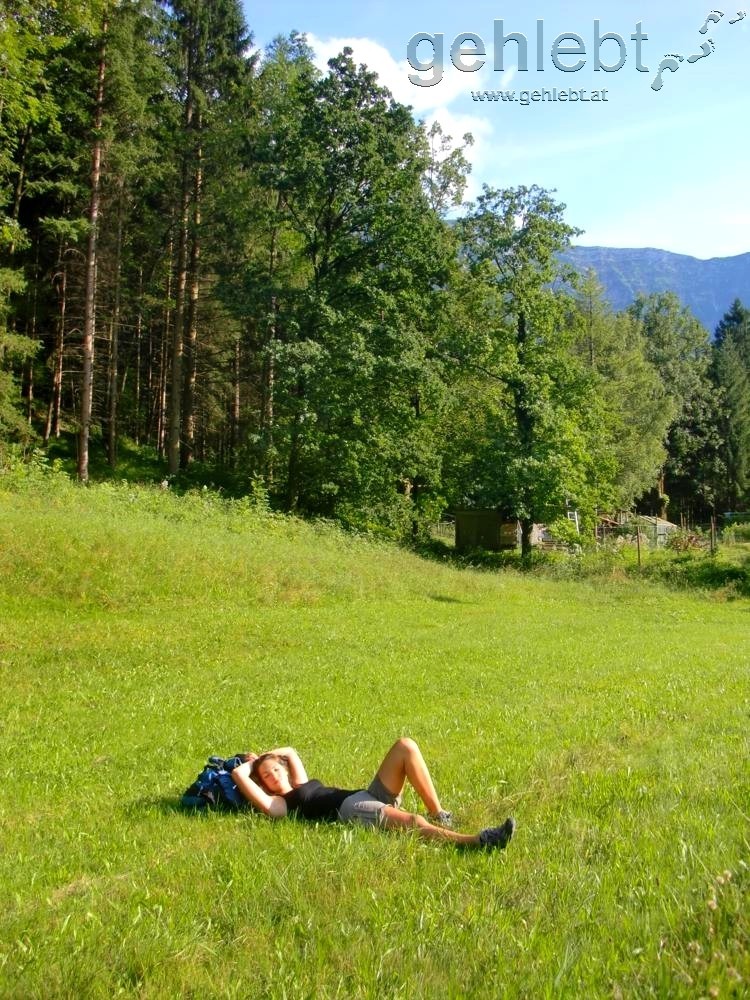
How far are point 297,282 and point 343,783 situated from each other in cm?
3375

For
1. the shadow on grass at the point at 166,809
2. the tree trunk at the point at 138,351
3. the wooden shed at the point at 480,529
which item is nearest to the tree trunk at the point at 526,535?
the wooden shed at the point at 480,529

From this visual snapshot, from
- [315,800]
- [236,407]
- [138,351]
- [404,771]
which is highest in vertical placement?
[138,351]

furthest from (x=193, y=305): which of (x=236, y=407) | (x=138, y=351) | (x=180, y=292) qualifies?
(x=138, y=351)

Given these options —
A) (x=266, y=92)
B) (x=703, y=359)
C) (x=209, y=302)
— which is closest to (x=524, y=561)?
(x=209, y=302)

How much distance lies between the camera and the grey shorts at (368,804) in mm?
5734

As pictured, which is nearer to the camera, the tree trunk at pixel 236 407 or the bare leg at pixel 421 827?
the bare leg at pixel 421 827

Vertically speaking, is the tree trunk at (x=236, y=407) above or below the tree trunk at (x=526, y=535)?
above

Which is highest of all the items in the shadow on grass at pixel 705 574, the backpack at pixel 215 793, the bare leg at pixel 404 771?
the bare leg at pixel 404 771

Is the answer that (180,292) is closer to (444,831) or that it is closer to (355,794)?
(355,794)

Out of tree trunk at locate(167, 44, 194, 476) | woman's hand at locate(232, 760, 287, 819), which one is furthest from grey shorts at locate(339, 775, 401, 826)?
tree trunk at locate(167, 44, 194, 476)

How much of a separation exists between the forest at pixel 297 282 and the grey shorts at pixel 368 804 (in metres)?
24.2

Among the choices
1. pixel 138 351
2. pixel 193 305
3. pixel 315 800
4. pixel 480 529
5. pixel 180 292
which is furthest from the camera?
pixel 138 351

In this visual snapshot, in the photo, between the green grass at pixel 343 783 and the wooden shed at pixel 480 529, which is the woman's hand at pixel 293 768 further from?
the wooden shed at pixel 480 529

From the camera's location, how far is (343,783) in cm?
705
